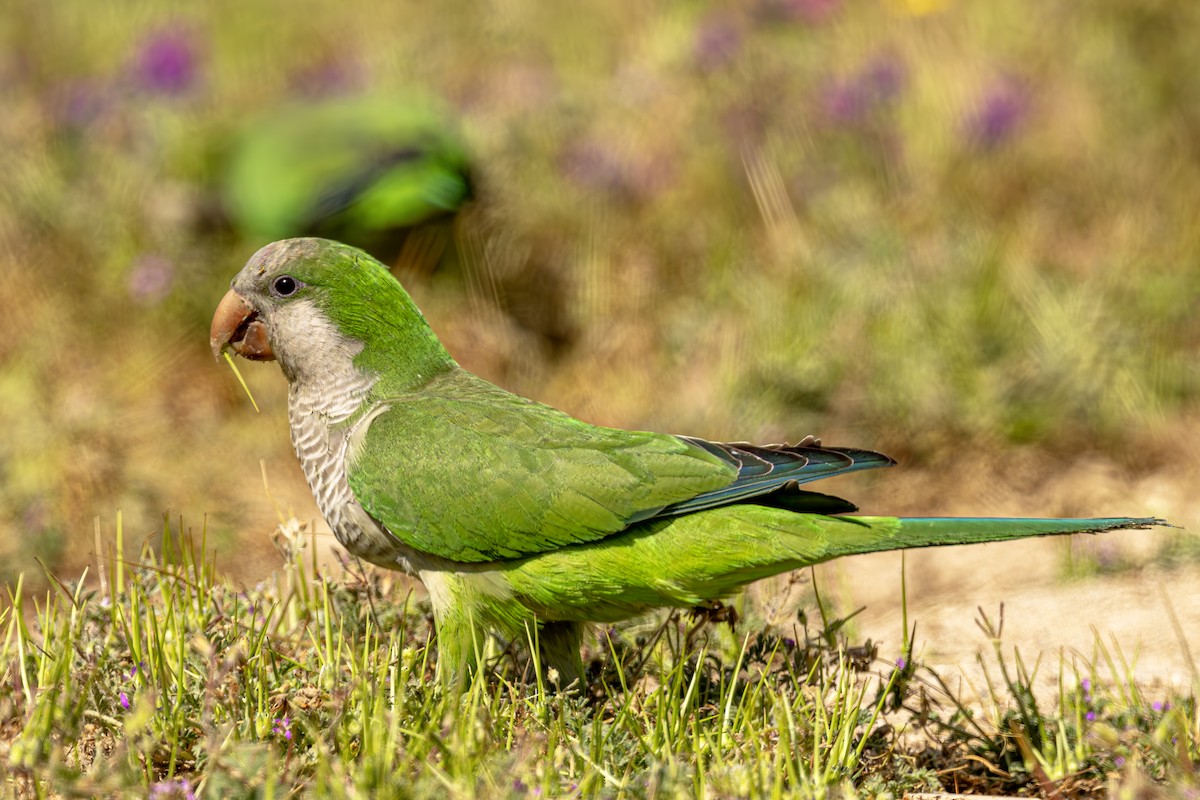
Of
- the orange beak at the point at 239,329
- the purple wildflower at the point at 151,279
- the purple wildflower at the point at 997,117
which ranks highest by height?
the purple wildflower at the point at 997,117

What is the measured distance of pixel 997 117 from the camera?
7.10m

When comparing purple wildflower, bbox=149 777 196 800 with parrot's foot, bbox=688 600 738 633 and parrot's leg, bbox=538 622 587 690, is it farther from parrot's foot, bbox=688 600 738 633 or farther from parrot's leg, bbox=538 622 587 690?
parrot's foot, bbox=688 600 738 633

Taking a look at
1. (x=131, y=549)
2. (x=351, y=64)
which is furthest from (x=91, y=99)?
(x=131, y=549)

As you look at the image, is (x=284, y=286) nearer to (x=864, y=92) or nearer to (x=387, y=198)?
(x=387, y=198)

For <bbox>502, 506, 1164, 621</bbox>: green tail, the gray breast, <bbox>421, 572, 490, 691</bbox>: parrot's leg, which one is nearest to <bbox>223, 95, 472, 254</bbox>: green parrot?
the gray breast

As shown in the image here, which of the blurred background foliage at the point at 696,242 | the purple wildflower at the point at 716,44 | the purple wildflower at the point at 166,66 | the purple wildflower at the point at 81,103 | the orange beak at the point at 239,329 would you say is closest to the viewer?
the orange beak at the point at 239,329

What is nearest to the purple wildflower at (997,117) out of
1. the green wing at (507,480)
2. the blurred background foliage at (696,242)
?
the blurred background foliage at (696,242)

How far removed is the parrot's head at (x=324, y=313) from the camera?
338 cm

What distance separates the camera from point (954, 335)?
232 inches

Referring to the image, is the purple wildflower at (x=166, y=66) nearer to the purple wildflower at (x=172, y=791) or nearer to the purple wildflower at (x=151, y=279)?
the purple wildflower at (x=151, y=279)

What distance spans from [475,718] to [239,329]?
131 centimetres

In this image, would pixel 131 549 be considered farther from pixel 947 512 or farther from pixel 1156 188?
pixel 1156 188

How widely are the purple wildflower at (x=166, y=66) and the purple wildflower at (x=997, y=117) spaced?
13.4ft

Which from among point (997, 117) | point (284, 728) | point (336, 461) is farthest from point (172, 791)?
point (997, 117)
